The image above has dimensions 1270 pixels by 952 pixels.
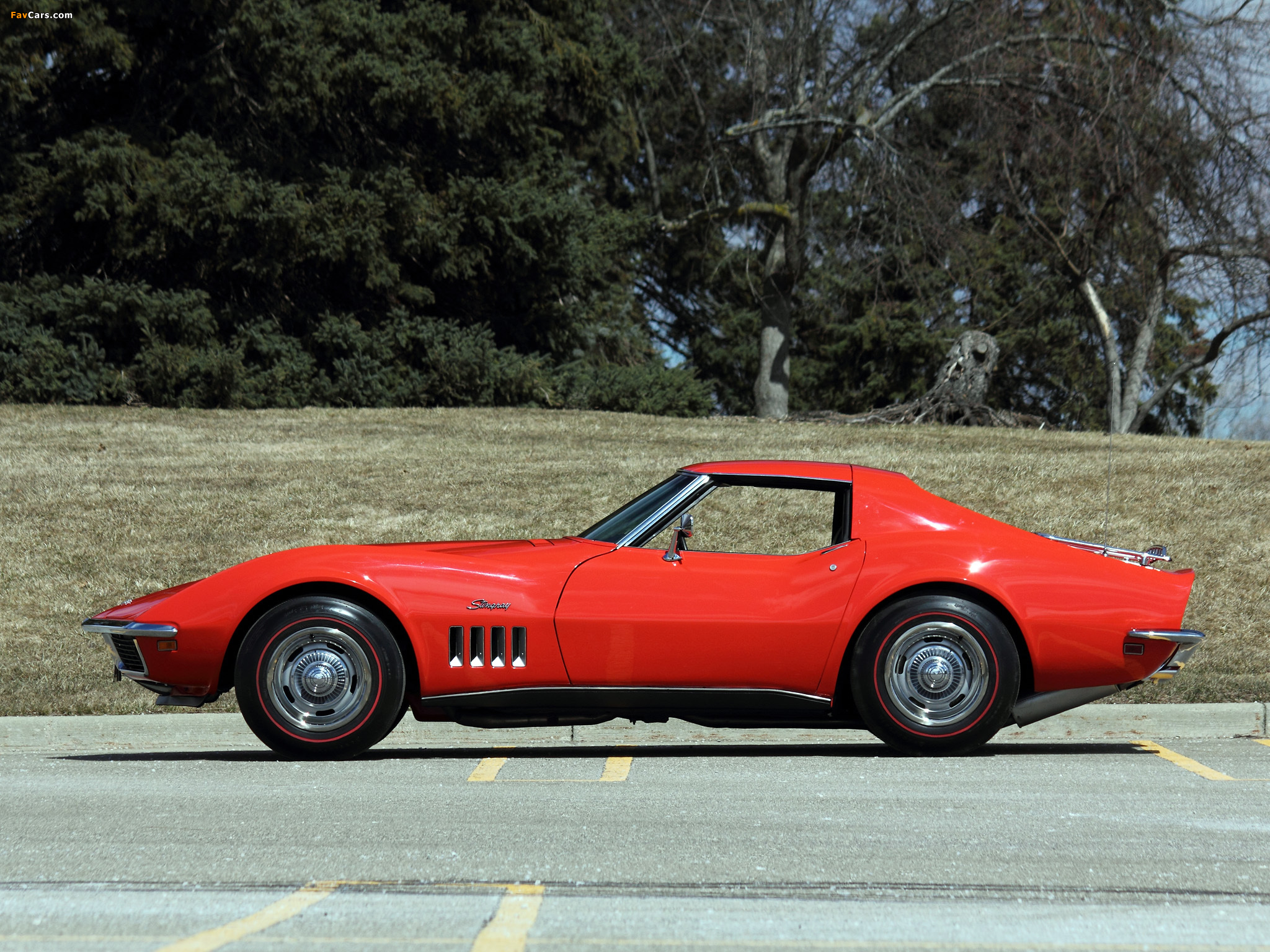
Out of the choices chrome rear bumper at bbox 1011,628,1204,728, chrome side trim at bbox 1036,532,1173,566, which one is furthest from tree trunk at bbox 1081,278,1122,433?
chrome rear bumper at bbox 1011,628,1204,728

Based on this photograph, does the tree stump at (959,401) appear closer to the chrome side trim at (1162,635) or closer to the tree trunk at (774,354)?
the tree trunk at (774,354)

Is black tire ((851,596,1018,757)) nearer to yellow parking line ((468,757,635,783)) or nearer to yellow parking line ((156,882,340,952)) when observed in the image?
yellow parking line ((468,757,635,783))

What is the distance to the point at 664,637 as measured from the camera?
604 cm

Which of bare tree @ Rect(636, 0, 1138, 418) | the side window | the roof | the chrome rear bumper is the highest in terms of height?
bare tree @ Rect(636, 0, 1138, 418)

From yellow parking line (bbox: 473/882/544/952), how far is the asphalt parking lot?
14 mm

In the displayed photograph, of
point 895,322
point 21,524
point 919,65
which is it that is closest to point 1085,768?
point 21,524

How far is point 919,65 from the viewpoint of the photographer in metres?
24.5

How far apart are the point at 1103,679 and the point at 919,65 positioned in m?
20.5

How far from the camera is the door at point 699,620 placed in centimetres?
603

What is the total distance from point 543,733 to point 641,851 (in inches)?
102

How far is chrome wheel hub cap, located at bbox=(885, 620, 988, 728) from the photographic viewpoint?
609 cm

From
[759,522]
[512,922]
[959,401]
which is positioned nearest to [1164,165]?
[959,401]

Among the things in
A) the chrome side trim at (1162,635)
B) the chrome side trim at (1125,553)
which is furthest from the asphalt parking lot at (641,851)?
the chrome side trim at (1125,553)

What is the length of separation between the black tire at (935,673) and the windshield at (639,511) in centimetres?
114
